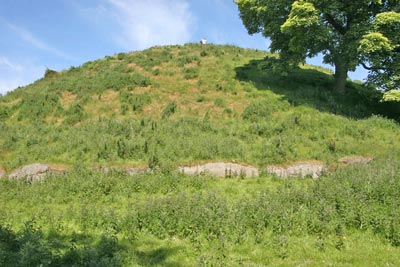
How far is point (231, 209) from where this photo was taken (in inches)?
474

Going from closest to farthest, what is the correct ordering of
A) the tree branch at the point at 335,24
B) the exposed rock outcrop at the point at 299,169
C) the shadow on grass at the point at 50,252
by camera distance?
1. the shadow on grass at the point at 50,252
2. the exposed rock outcrop at the point at 299,169
3. the tree branch at the point at 335,24

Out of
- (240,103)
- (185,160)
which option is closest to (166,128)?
(185,160)

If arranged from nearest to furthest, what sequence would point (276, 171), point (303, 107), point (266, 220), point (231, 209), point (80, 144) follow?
point (266, 220), point (231, 209), point (276, 171), point (80, 144), point (303, 107)

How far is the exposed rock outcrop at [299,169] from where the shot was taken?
1708 centimetres

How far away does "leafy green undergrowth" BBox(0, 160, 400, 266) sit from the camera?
933 cm

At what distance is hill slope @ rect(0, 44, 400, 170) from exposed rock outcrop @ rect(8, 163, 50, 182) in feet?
2.41

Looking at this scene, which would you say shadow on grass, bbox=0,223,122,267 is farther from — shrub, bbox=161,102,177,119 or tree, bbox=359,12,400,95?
tree, bbox=359,12,400,95

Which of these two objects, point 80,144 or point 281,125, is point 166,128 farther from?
point 281,125

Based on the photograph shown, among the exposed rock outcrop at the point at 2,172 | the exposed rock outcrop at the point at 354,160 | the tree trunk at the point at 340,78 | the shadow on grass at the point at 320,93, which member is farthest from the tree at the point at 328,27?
the exposed rock outcrop at the point at 2,172

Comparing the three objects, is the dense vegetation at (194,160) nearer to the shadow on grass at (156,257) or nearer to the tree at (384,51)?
the shadow on grass at (156,257)

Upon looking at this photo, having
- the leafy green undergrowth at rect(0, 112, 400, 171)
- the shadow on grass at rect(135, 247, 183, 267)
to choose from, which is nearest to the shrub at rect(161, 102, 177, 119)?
the leafy green undergrowth at rect(0, 112, 400, 171)

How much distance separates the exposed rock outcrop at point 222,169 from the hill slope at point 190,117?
0.66 meters

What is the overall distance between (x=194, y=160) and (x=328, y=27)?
1424 cm

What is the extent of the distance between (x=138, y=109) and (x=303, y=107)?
1271 cm
